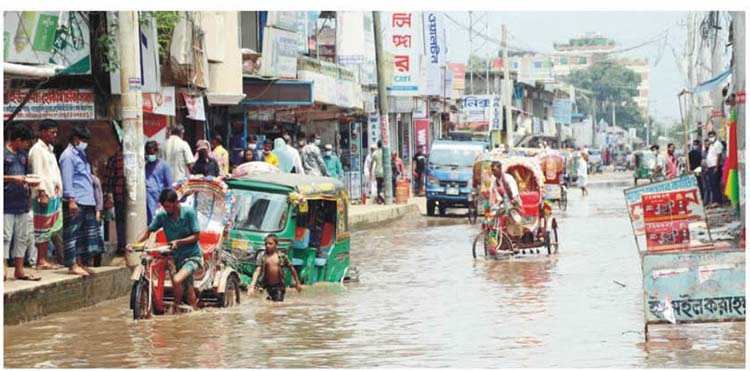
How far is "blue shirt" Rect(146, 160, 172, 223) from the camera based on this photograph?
56.9 ft

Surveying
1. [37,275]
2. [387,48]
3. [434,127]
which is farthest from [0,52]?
[434,127]

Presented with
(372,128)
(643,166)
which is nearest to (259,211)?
(372,128)

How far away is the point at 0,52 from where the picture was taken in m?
13.3

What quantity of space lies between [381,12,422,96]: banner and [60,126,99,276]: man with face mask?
953 inches

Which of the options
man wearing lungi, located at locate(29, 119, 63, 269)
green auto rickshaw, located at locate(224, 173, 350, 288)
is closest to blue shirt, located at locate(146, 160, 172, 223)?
green auto rickshaw, located at locate(224, 173, 350, 288)

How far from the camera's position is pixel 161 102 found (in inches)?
878

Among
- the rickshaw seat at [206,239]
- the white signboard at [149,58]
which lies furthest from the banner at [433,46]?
the rickshaw seat at [206,239]

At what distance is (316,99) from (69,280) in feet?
66.3

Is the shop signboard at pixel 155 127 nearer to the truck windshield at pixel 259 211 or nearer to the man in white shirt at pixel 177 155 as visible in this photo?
the man in white shirt at pixel 177 155

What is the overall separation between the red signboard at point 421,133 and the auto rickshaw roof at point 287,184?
1587 inches

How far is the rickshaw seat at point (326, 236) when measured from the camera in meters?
17.1

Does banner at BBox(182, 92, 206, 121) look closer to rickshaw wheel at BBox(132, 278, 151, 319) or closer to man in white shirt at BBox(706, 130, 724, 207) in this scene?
man in white shirt at BBox(706, 130, 724, 207)

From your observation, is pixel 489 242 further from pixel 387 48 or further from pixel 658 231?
pixel 387 48

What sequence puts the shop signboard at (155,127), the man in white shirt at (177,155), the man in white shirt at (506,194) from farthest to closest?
the shop signboard at (155,127), the man in white shirt at (506,194), the man in white shirt at (177,155)
